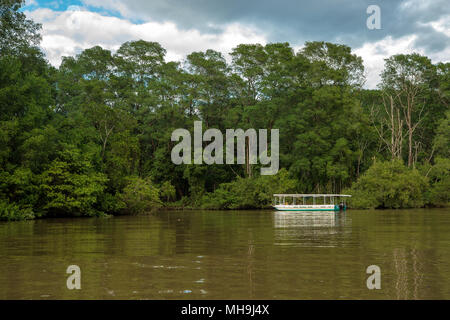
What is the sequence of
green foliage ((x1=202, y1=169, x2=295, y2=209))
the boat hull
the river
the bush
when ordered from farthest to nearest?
green foliage ((x1=202, y1=169, x2=295, y2=209)) → the boat hull → the bush → the river

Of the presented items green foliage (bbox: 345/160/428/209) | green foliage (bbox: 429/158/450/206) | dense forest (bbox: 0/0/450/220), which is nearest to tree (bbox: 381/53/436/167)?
dense forest (bbox: 0/0/450/220)

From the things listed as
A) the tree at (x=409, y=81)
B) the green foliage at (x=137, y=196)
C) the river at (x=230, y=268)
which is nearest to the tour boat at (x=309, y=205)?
the green foliage at (x=137, y=196)

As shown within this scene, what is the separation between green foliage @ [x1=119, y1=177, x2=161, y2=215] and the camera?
129 feet

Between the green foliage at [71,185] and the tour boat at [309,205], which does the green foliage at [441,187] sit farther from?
the green foliage at [71,185]

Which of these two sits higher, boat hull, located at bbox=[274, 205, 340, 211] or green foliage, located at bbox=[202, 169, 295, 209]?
green foliage, located at bbox=[202, 169, 295, 209]

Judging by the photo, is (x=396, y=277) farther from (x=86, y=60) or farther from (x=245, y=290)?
(x=86, y=60)

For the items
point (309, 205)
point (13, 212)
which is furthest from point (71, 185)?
point (309, 205)

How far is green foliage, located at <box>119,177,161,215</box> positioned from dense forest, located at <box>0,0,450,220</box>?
15 cm

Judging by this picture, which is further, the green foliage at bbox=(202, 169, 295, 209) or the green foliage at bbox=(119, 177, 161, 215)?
the green foliage at bbox=(202, 169, 295, 209)

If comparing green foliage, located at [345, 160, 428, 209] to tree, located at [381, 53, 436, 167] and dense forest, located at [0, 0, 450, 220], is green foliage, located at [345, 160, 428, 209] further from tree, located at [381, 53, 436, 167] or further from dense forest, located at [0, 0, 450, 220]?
tree, located at [381, 53, 436, 167]

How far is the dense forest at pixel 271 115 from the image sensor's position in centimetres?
5078

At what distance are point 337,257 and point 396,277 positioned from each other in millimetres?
2799

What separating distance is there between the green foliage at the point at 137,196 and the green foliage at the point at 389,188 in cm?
2310
